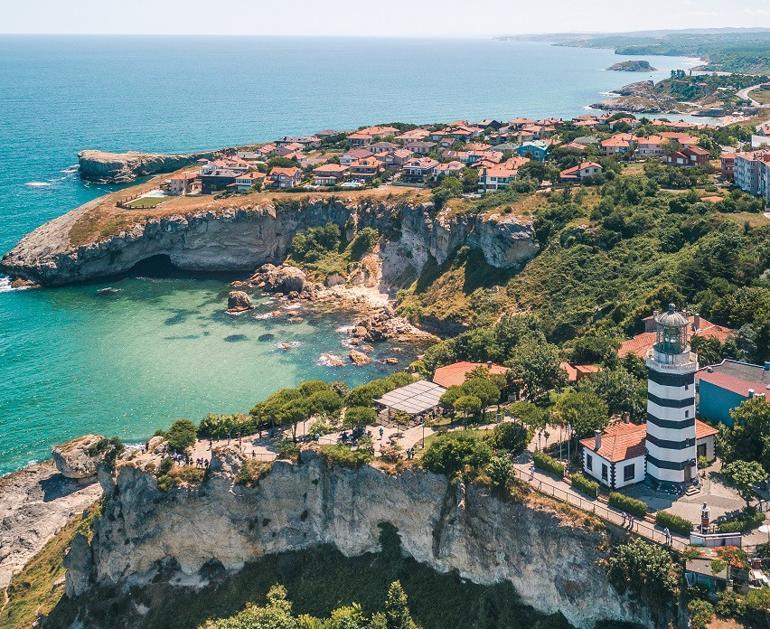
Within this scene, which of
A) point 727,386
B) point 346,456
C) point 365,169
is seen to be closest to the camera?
point 727,386

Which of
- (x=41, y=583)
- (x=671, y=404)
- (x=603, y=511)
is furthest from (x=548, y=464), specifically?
(x=41, y=583)

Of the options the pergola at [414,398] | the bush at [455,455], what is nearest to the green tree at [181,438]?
the pergola at [414,398]

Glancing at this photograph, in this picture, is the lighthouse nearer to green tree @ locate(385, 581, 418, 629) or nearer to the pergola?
green tree @ locate(385, 581, 418, 629)

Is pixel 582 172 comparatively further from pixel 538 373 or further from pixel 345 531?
pixel 345 531

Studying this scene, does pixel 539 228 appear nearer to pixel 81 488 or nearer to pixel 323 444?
pixel 323 444

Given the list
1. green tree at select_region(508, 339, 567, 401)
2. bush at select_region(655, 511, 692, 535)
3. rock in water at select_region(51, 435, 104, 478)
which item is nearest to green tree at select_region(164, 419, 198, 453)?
rock in water at select_region(51, 435, 104, 478)

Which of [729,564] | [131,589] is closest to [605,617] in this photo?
[729,564]

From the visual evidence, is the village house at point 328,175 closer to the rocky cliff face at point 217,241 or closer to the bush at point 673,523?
the rocky cliff face at point 217,241
